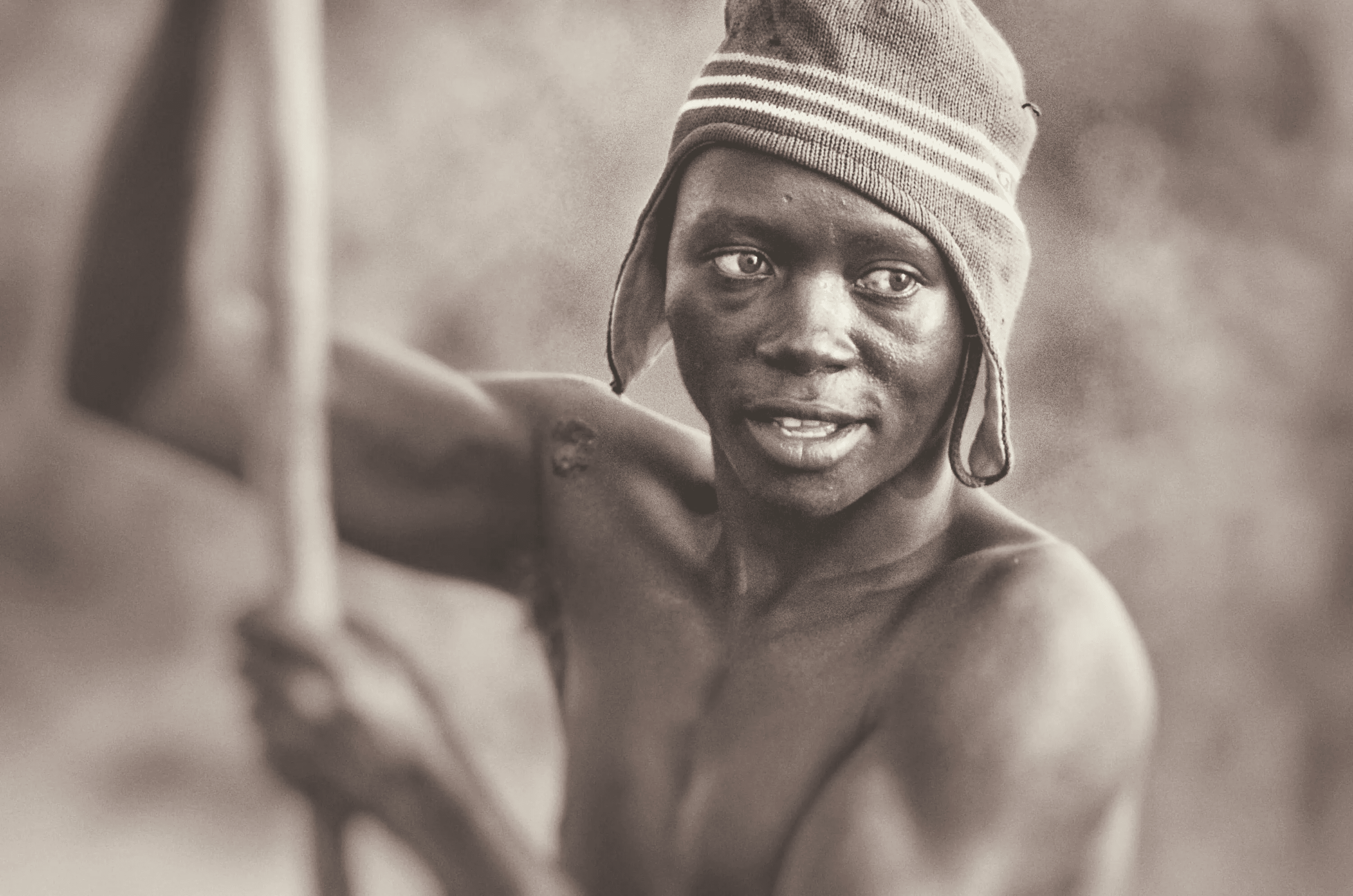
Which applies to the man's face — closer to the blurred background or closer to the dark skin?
the dark skin

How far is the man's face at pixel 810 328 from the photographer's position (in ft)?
3.02

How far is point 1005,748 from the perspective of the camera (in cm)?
90

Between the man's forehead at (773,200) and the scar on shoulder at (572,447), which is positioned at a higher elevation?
the man's forehead at (773,200)

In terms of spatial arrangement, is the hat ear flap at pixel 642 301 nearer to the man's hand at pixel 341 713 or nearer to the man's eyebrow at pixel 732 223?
the man's eyebrow at pixel 732 223

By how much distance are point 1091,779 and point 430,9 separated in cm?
159

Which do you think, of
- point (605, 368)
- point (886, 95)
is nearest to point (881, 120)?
point (886, 95)

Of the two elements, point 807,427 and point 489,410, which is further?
point 489,410

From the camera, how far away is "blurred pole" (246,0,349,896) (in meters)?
0.77

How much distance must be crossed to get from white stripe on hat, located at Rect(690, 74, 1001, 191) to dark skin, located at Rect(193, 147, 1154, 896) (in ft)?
0.13

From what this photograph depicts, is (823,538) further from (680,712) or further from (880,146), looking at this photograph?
(880,146)

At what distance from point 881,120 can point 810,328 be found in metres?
0.12

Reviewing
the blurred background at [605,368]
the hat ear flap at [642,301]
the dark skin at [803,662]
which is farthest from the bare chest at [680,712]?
the blurred background at [605,368]

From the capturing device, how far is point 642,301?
1072 millimetres

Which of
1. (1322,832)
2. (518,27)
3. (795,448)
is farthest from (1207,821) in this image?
(795,448)
